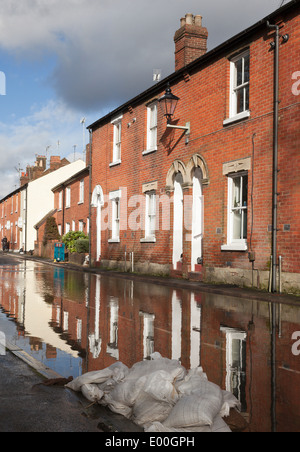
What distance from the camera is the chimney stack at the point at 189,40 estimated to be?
64.8 ft

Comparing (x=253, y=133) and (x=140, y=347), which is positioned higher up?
(x=253, y=133)

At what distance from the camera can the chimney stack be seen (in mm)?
19750

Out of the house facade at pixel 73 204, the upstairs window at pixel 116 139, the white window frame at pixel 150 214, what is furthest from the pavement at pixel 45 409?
the house facade at pixel 73 204

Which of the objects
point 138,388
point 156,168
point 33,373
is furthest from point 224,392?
point 156,168

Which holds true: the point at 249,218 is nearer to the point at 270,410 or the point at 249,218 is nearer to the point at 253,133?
the point at 253,133

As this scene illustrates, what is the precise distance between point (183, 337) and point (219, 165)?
963 centimetres

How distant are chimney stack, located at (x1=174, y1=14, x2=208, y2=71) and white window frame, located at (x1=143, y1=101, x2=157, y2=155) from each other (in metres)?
2.21

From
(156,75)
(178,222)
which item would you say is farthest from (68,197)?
(178,222)

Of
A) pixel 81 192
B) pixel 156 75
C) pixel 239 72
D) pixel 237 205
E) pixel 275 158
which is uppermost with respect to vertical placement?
pixel 156 75

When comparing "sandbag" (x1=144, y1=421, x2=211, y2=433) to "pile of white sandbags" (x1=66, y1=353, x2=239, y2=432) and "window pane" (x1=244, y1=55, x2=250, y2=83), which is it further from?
"window pane" (x1=244, y1=55, x2=250, y2=83)

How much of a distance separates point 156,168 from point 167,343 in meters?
14.4

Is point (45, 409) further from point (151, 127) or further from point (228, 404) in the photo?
point (151, 127)

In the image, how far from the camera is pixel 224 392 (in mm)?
4137

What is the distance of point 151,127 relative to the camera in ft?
71.2
